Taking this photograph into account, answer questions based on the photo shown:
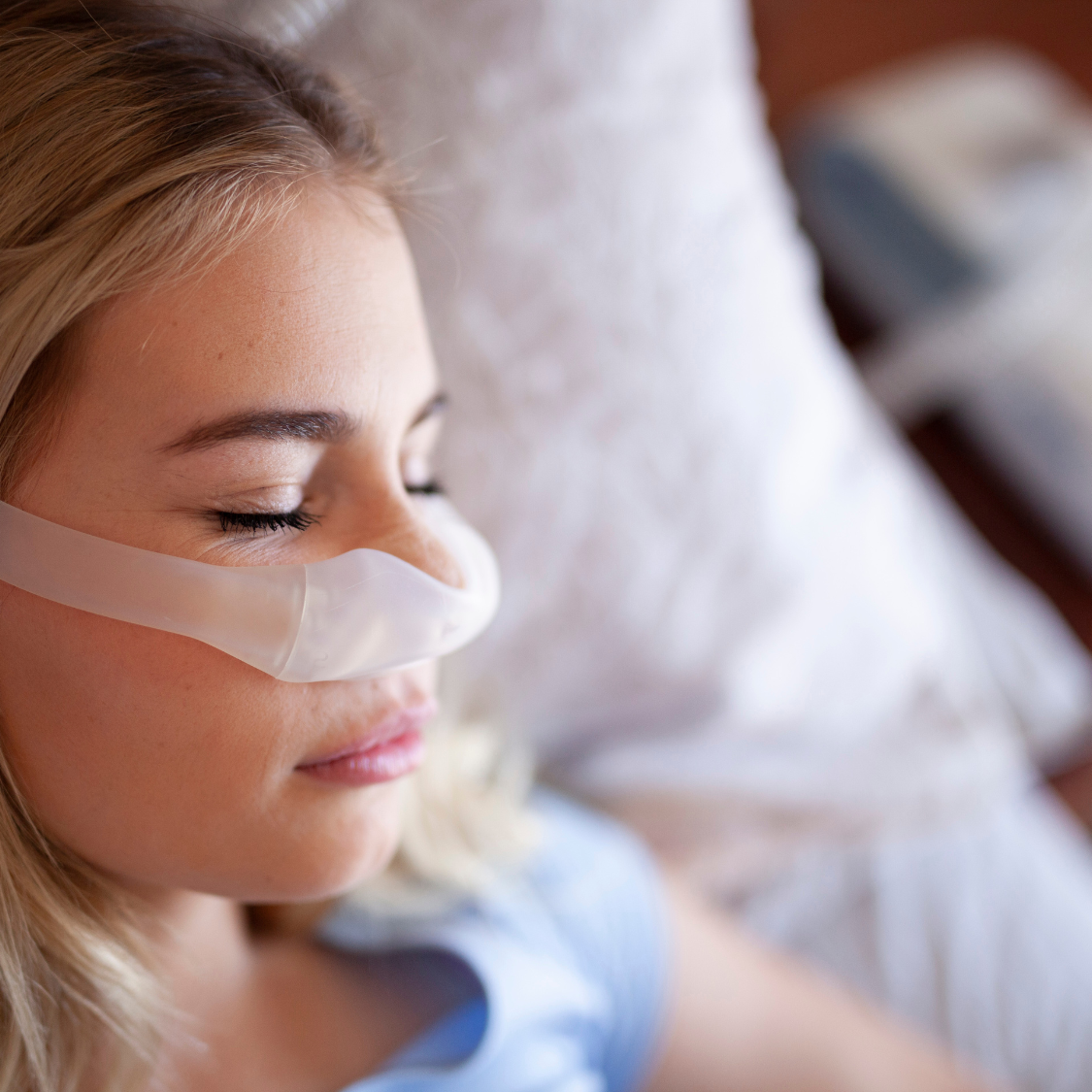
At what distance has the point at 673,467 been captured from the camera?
2.92ft

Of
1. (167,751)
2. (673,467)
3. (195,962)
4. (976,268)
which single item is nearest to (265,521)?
(167,751)

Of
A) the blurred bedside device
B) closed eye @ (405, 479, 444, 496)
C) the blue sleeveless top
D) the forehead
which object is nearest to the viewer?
the forehead

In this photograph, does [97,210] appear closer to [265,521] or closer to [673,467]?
[265,521]

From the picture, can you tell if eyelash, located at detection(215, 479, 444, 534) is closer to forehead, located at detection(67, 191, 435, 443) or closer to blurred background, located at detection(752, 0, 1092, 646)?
forehead, located at detection(67, 191, 435, 443)

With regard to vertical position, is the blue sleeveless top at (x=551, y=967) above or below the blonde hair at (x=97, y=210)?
below

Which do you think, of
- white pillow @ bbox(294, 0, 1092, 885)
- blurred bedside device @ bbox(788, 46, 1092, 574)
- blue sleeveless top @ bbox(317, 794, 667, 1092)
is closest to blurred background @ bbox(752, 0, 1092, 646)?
blurred bedside device @ bbox(788, 46, 1092, 574)

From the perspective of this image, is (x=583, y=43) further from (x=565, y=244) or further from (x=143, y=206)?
(x=143, y=206)

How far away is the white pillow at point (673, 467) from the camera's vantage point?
2.42 ft

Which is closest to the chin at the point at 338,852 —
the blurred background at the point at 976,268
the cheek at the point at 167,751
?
the cheek at the point at 167,751

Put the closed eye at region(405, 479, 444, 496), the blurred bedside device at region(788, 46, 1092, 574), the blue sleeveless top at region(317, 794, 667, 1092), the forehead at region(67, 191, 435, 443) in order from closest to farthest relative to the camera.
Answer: the forehead at region(67, 191, 435, 443)
the closed eye at region(405, 479, 444, 496)
the blue sleeveless top at region(317, 794, 667, 1092)
the blurred bedside device at region(788, 46, 1092, 574)

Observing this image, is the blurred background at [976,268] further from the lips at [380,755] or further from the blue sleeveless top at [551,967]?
the lips at [380,755]

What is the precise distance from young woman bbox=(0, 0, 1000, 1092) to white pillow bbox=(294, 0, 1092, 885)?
0.16m

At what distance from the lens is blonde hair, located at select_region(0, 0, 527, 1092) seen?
0.49 metres

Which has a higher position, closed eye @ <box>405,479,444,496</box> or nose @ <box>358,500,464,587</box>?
nose @ <box>358,500,464,587</box>
